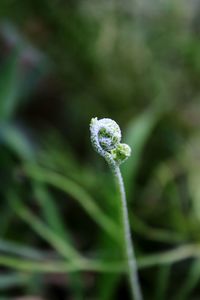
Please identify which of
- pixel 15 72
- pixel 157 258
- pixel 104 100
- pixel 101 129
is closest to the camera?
pixel 101 129

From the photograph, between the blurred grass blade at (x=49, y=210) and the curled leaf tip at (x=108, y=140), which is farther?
the blurred grass blade at (x=49, y=210)

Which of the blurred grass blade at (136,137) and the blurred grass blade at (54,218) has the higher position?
the blurred grass blade at (136,137)

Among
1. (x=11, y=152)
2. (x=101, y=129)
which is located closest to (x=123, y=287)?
(x=11, y=152)

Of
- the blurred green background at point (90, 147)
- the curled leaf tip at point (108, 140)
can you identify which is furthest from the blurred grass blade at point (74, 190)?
the curled leaf tip at point (108, 140)

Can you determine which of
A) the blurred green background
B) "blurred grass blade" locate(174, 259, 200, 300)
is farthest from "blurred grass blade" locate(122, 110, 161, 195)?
"blurred grass blade" locate(174, 259, 200, 300)

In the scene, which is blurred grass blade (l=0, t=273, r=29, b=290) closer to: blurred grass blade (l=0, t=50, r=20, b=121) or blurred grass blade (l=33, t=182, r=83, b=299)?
blurred grass blade (l=33, t=182, r=83, b=299)

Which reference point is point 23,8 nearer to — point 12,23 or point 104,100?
point 12,23

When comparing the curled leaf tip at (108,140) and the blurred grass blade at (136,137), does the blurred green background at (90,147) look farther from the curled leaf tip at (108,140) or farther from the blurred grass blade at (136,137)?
the curled leaf tip at (108,140)
